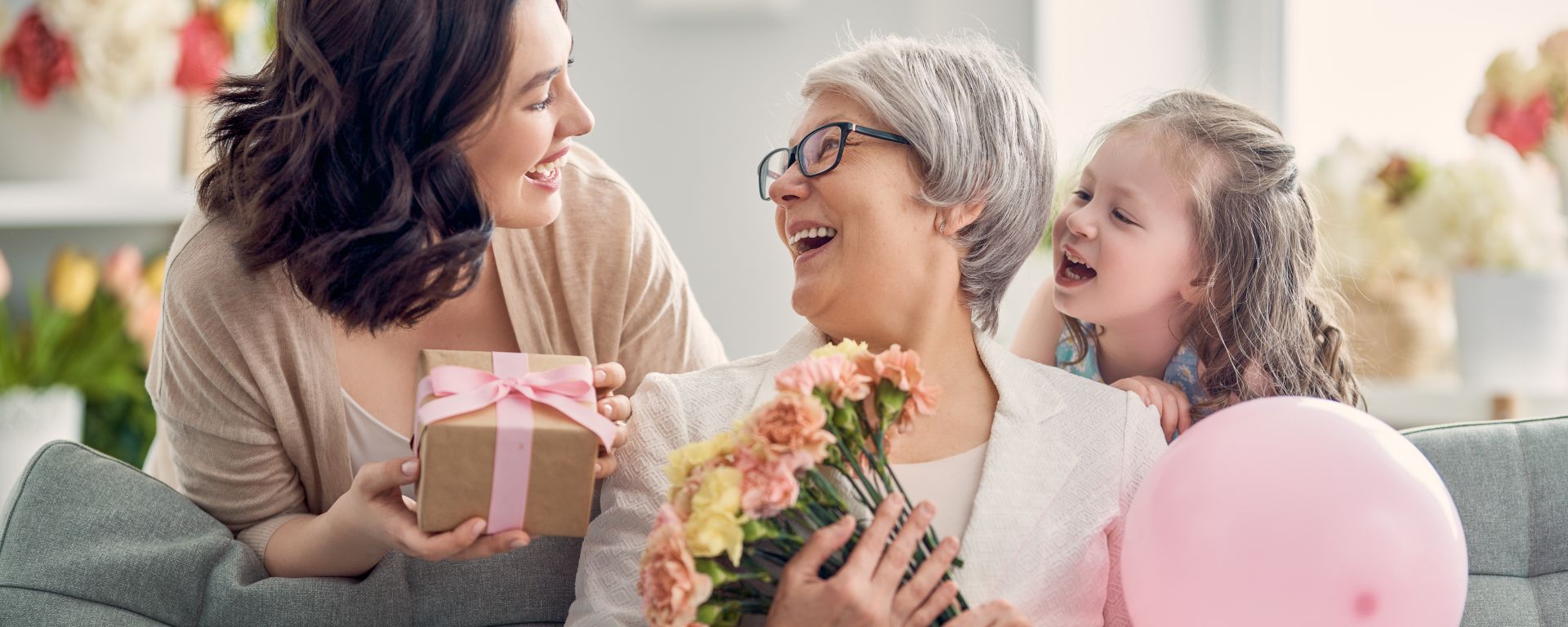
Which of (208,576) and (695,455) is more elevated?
(695,455)

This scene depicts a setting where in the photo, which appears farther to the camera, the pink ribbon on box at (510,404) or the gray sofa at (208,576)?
the gray sofa at (208,576)

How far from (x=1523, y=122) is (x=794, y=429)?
219 centimetres

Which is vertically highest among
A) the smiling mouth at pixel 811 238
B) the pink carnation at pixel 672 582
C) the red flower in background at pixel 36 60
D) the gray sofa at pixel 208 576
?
the red flower in background at pixel 36 60

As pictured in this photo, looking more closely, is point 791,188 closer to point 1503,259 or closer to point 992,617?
point 992,617

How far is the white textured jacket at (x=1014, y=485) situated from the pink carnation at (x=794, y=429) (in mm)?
330

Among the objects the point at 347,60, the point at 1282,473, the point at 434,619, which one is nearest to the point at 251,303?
the point at 347,60

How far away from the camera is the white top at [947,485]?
155cm

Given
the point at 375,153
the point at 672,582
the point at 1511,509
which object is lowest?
the point at 1511,509

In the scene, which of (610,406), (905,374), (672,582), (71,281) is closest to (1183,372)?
(905,374)

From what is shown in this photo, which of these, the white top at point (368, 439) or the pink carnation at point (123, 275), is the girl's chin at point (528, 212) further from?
the pink carnation at point (123, 275)

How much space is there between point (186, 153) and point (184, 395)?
1.68 metres

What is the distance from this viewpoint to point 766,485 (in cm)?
123

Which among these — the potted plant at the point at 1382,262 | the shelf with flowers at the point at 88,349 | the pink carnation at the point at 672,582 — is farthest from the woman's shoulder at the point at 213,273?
the potted plant at the point at 1382,262

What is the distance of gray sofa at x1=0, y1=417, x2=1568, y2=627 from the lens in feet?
5.35
